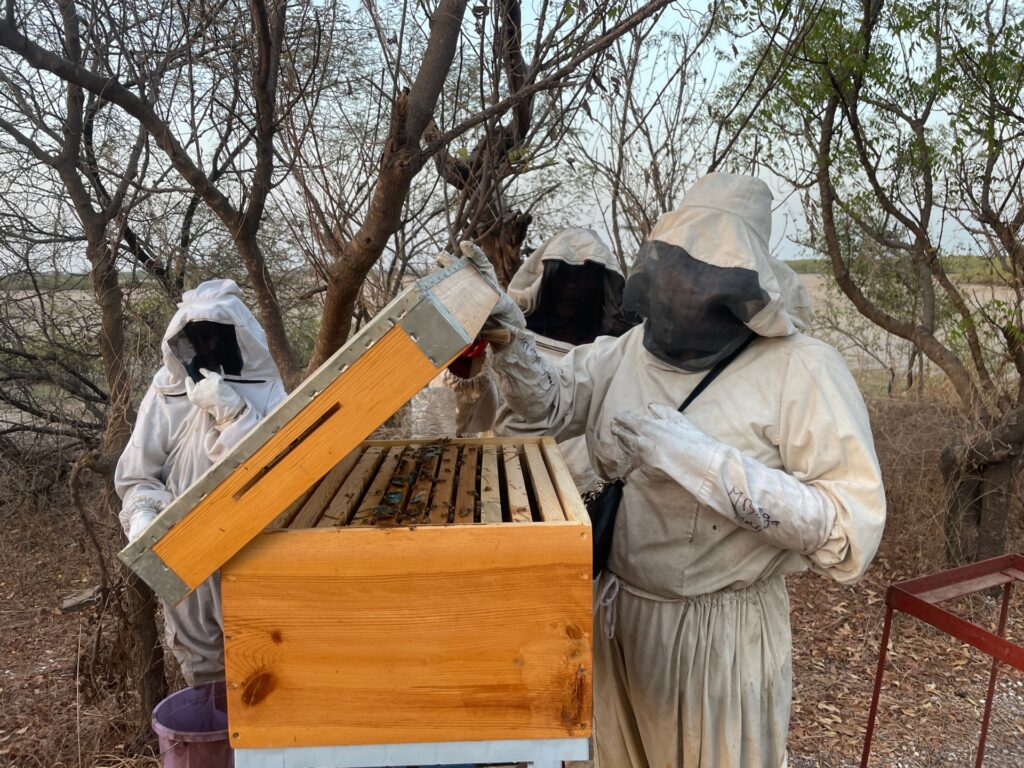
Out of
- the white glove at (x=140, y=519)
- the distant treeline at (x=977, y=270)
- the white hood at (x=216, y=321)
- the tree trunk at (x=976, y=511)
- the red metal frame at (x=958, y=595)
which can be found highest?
the distant treeline at (x=977, y=270)

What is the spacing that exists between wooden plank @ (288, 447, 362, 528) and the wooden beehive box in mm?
32

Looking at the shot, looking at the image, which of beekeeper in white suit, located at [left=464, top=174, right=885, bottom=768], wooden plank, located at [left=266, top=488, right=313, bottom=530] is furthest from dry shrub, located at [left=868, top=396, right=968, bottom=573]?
wooden plank, located at [left=266, top=488, right=313, bottom=530]

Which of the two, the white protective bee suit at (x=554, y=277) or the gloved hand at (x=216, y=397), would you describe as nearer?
the gloved hand at (x=216, y=397)

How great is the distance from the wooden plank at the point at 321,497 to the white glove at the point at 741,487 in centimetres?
65

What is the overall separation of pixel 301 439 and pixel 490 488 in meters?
0.42

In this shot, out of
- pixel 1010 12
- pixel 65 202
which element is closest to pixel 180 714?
pixel 65 202

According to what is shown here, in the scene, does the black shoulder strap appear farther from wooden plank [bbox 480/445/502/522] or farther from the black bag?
wooden plank [bbox 480/445/502/522]

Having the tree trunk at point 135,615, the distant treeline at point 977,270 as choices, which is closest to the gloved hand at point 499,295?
the tree trunk at point 135,615

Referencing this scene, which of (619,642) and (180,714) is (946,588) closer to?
(619,642)

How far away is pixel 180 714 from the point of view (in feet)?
8.27

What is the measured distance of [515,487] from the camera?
1426 millimetres

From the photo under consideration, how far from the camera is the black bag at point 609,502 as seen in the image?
1823mm

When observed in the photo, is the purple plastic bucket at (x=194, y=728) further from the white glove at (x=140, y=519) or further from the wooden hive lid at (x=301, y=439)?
the wooden hive lid at (x=301, y=439)

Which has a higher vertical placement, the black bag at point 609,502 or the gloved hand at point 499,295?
the gloved hand at point 499,295
